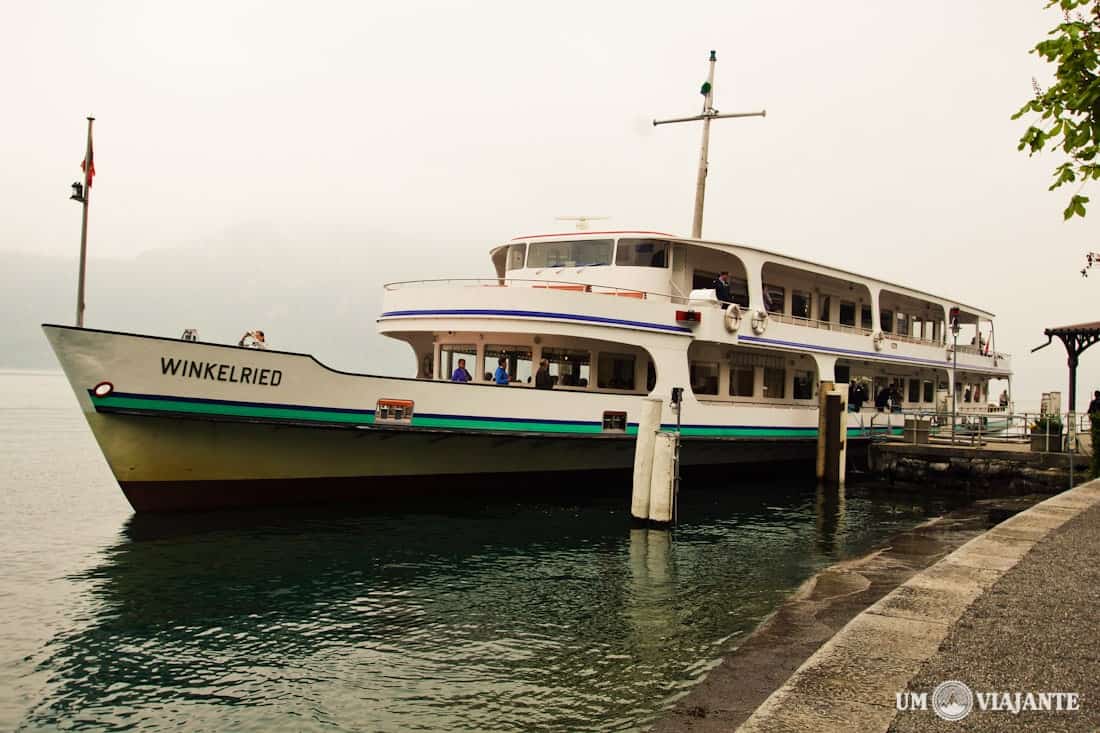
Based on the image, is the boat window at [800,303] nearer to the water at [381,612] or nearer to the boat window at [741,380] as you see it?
the boat window at [741,380]

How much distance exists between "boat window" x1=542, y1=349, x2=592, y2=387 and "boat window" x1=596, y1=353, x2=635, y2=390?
365 mm

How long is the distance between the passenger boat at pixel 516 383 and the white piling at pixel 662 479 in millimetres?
2161

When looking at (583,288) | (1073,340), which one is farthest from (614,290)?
(1073,340)

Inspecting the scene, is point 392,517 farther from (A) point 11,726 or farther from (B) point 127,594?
(A) point 11,726

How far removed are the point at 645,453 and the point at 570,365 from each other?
11.9 ft

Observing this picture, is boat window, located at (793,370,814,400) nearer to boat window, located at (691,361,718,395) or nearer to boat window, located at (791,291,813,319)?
boat window, located at (791,291,813,319)

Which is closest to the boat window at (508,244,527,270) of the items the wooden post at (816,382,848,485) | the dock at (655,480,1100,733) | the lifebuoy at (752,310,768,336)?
the lifebuoy at (752,310,768,336)

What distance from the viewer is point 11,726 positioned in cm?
620

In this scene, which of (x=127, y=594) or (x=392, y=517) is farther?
(x=392, y=517)

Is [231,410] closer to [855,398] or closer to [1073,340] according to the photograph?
[855,398]

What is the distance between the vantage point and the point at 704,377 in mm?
19344

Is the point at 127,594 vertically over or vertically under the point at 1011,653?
under

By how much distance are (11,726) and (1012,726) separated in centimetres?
709

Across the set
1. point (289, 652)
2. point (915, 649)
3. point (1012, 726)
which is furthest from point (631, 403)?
point (1012, 726)
